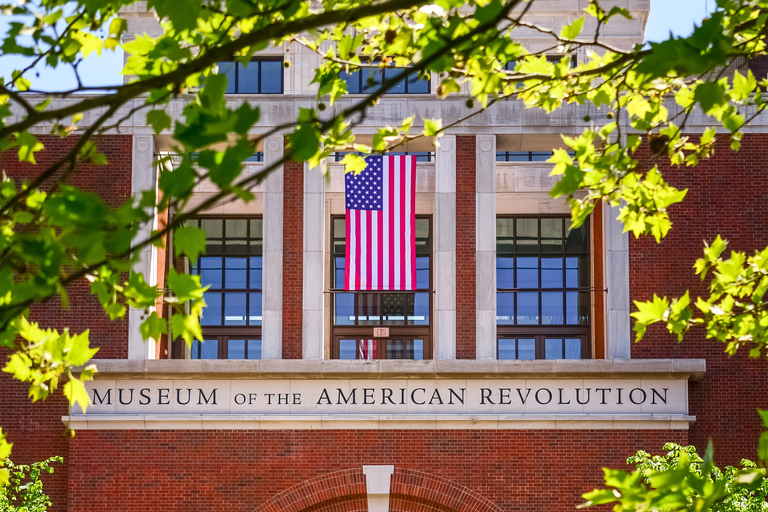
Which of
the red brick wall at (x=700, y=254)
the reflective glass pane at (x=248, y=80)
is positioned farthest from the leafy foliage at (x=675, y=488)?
the reflective glass pane at (x=248, y=80)

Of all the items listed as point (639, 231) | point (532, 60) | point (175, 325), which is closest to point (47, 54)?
point (175, 325)

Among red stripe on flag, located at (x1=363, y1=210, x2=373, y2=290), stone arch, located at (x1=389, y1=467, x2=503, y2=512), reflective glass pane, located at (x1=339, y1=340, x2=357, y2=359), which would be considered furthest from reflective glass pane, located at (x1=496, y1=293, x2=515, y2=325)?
stone arch, located at (x1=389, y1=467, x2=503, y2=512)

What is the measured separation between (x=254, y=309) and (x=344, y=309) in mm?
2322

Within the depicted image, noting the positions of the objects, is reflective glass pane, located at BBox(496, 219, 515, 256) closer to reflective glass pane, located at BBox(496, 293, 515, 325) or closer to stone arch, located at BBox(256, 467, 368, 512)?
reflective glass pane, located at BBox(496, 293, 515, 325)

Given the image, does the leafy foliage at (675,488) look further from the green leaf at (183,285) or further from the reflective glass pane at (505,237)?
the reflective glass pane at (505,237)

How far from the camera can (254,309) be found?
76.1ft

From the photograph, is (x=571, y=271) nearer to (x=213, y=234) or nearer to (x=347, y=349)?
(x=347, y=349)

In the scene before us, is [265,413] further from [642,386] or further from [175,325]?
[175,325]

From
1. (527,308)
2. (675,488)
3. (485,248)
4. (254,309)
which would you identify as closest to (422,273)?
(527,308)

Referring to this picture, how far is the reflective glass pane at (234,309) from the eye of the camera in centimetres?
2306

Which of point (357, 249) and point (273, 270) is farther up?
point (357, 249)

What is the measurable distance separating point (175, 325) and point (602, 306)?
15192 mm

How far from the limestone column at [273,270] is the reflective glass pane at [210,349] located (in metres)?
Answer: 5.17

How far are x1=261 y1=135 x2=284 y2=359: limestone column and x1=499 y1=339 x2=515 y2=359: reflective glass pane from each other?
6.97 m
